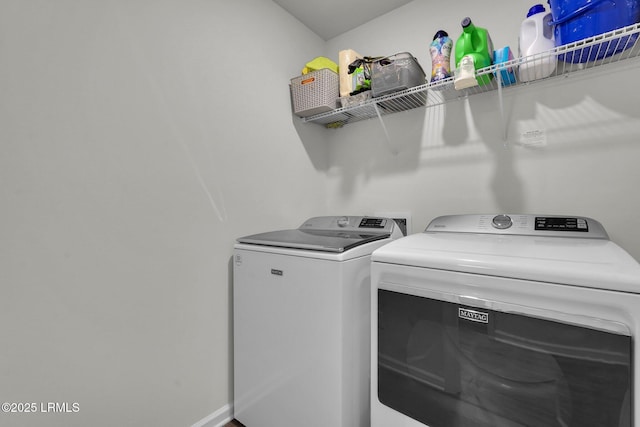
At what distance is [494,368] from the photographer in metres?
0.88

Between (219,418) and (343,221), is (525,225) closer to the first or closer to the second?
(343,221)

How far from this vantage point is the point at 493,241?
3.79 feet

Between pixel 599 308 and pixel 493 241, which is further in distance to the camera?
pixel 493 241

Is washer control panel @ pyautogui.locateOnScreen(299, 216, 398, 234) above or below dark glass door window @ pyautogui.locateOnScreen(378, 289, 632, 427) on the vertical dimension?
above

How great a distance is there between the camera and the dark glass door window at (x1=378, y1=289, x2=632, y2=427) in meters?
0.75

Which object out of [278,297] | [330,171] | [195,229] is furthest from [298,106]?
[278,297]

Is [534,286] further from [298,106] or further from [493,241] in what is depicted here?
[298,106]

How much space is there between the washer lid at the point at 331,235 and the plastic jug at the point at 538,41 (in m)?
0.96

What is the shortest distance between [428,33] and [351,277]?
1600mm

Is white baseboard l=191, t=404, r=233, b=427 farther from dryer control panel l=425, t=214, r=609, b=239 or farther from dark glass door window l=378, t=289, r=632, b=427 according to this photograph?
dryer control panel l=425, t=214, r=609, b=239

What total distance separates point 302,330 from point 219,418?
30.3 inches

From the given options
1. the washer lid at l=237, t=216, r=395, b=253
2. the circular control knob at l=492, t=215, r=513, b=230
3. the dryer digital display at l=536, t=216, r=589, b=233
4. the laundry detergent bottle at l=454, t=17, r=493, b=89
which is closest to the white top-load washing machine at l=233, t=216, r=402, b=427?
the washer lid at l=237, t=216, r=395, b=253

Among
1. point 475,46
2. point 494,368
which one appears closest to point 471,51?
point 475,46

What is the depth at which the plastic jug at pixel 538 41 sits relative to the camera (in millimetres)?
1249
